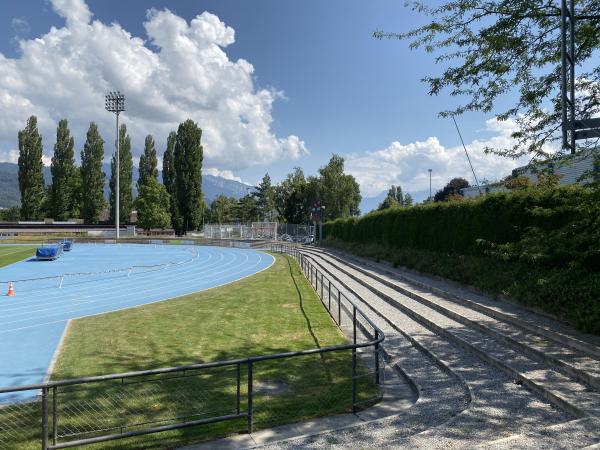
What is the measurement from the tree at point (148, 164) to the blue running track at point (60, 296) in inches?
2055

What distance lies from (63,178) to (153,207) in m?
15.9

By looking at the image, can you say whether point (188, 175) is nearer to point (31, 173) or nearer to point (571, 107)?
point (31, 173)

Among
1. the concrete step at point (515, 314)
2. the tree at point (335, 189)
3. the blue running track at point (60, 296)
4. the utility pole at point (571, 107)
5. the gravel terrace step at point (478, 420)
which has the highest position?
the tree at point (335, 189)

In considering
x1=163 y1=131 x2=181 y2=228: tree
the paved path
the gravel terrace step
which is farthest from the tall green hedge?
x1=163 y1=131 x2=181 y2=228: tree

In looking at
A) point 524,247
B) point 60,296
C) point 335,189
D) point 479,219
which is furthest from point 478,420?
point 335,189

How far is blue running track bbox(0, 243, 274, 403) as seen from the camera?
963 cm

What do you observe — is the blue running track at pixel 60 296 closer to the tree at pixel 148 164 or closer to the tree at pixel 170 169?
the tree at pixel 170 169

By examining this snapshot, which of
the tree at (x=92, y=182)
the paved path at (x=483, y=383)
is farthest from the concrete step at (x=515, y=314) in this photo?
the tree at (x=92, y=182)

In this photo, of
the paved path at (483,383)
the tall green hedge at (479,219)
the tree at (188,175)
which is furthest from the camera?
the tree at (188,175)

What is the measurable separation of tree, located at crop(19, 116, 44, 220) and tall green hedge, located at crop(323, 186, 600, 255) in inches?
2622

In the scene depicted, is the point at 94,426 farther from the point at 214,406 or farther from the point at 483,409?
the point at 483,409

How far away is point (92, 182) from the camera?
74.2 m

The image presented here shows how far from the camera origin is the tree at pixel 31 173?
234 ft

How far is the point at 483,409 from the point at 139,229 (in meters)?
77.5
